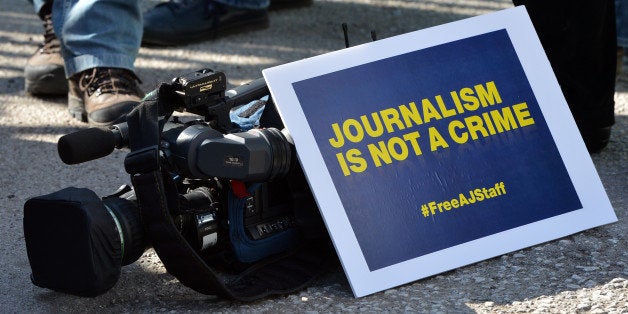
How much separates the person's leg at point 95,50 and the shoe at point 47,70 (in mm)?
125

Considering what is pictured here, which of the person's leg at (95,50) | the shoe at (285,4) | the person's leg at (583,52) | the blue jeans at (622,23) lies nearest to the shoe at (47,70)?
the person's leg at (95,50)

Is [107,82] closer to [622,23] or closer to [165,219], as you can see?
[165,219]

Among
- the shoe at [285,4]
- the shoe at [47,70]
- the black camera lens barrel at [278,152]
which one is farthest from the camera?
the shoe at [285,4]

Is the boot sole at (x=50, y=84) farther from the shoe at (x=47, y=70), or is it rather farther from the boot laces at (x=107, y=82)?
the boot laces at (x=107, y=82)

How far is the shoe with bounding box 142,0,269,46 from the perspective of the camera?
365 cm

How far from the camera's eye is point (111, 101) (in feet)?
9.59

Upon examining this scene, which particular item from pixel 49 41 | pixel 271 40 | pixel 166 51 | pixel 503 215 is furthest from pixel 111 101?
pixel 503 215

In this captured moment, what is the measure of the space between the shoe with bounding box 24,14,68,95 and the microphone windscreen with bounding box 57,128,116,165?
1.39 m

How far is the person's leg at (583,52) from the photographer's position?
2588 millimetres

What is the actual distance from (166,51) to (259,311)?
190 cm

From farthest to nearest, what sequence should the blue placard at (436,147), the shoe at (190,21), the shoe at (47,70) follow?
the shoe at (190,21), the shoe at (47,70), the blue placard at (436,147)

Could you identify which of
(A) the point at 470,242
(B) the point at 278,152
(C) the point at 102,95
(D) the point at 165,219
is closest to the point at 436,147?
(A) the point at 470,242

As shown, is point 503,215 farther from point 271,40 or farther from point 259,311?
point 271,40

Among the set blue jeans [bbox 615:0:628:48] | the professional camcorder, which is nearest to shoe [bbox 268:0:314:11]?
blue jeans [bbox 615:0:628:48]
